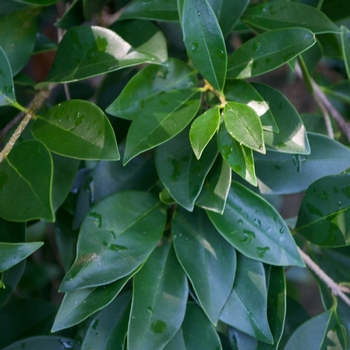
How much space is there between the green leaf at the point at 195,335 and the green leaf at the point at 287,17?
18.0 inches

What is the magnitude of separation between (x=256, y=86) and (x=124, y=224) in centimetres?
28

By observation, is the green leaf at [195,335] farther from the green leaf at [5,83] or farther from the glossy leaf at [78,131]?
the green leaf at [5,83]

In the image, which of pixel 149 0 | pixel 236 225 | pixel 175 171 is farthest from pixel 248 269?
pixel 149 0

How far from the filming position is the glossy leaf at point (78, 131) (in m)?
0.48

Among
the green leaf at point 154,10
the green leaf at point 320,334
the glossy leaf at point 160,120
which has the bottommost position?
the green leaf at point 320,334

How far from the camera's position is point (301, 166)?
62cm

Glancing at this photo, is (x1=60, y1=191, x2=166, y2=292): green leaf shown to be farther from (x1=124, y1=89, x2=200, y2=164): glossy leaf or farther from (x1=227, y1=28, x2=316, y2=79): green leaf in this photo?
(x1=227, y1=28, x2=316, y2=79): green leaf

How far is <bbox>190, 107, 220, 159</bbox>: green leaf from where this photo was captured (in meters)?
0.47

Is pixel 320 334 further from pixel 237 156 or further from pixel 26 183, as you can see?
pixel 26 183

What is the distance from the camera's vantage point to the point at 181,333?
59cm

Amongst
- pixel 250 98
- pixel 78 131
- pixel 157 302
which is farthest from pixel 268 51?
pixel 157 302

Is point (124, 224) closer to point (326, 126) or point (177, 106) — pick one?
point (177, 106)

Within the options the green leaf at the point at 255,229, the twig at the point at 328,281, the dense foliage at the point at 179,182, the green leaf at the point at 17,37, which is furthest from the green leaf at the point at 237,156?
the green leaf at the point at 17,37

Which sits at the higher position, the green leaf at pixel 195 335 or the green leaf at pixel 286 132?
the green leaf at pixel 286 132
